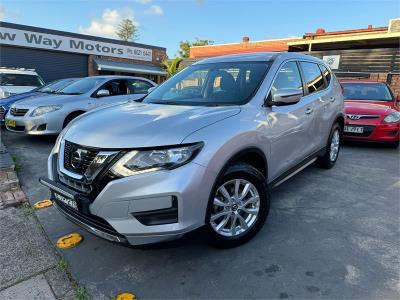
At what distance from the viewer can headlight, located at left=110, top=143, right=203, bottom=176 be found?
2180 millimetres

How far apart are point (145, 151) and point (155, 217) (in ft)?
1.51

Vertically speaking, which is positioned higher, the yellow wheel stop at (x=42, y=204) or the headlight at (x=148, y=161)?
the headlight at (x=148, y=161)

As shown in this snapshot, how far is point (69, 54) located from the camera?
69.6 ft

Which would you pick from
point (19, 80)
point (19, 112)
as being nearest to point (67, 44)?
point (19, 80)

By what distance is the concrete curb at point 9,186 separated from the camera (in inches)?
148

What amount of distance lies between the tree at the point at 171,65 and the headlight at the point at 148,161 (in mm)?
19784

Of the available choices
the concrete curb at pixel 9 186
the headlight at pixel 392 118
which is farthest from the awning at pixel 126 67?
the headlight at pixel 392 118

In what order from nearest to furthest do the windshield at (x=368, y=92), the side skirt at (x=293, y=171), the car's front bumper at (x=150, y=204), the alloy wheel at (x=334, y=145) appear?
the car's front bumper at (x=150, y=204), the side skirt at (x=293, y=171), the alloy wheel at (x=334, y=145), the windshield at (x=368, y=92)

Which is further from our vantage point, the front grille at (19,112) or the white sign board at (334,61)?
the white sign board at (334,61)

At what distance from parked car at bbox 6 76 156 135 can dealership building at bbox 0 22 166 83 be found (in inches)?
565

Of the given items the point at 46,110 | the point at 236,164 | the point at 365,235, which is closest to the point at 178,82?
the point at 236,164

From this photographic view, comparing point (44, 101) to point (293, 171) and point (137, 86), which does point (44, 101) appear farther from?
point (293, 171)

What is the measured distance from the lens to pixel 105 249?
2.82 m

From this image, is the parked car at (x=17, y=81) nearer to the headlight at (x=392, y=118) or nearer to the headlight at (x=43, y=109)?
the headlight at (x=43, y=109)
